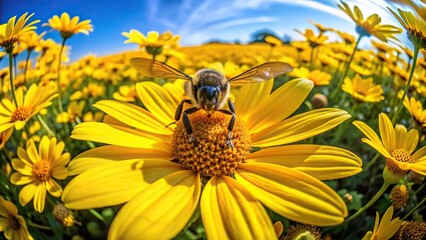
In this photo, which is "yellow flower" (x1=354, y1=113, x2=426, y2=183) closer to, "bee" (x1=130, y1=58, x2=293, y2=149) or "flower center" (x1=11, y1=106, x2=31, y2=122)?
"bee" (x1=130, y1=58, x2=293, y2=149)

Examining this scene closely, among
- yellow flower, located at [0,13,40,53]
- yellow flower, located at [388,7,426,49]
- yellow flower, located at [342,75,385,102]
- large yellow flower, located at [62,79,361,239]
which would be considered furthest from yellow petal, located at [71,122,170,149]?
yellow flower, located at [342,75,385,102]

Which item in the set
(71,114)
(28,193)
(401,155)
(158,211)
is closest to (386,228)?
(401,155)

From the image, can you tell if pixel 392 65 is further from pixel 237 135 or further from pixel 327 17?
pixel 237 135

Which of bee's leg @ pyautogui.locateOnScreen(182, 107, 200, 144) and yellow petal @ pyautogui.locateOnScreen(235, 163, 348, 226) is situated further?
bee's leg @ pyautogui.locateOnScreen(182, 107, 200, 144)

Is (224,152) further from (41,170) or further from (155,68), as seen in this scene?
(41,170)

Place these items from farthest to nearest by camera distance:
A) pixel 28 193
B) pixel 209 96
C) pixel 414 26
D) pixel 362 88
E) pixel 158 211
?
pixel 362 88 → pixel 28 193 → pixel 414 26 → pixel 209 96 → pixel 158 211

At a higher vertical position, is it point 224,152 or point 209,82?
point 209,82

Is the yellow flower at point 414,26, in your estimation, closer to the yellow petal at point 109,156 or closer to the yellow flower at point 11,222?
the yellow petal at point 109,156
